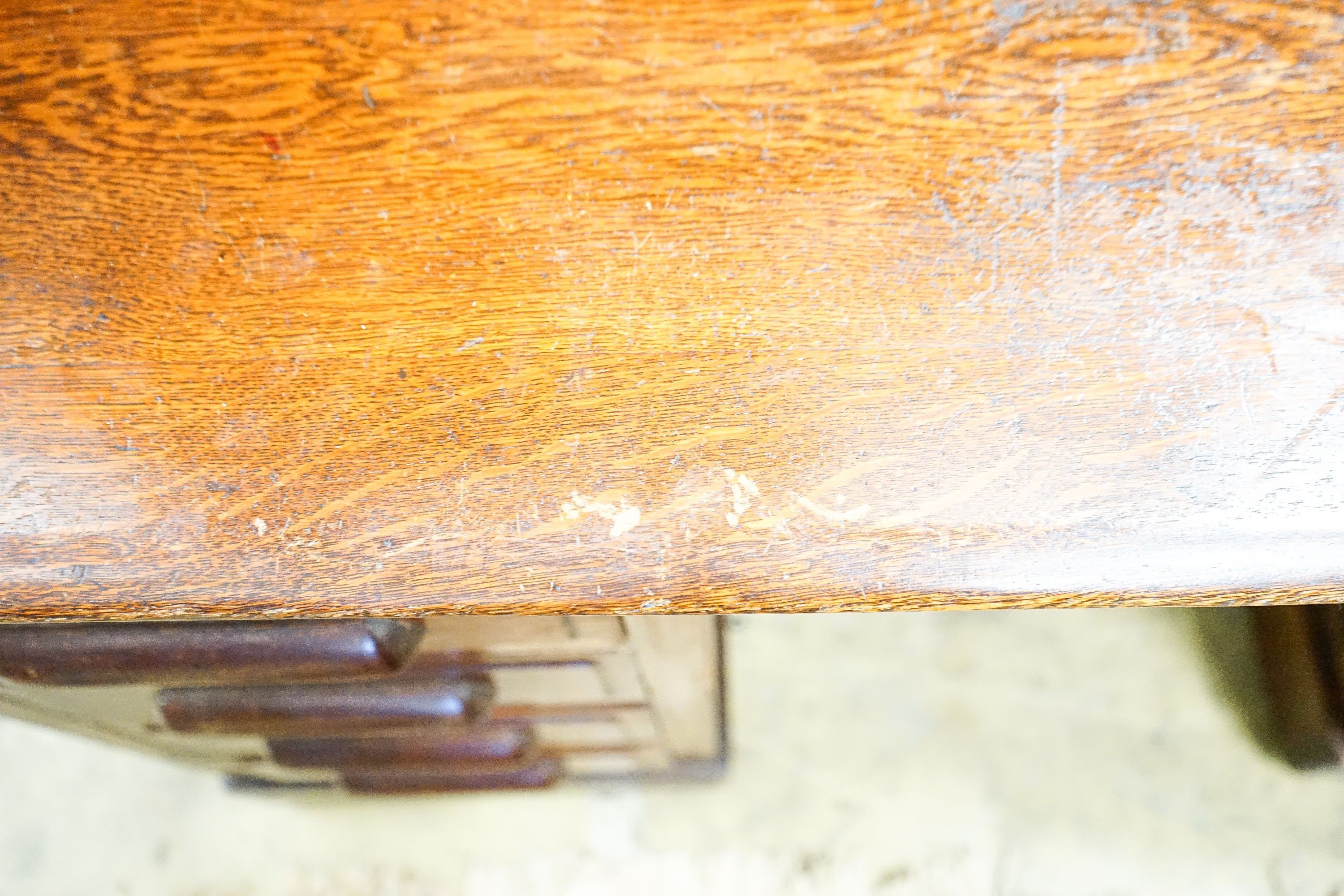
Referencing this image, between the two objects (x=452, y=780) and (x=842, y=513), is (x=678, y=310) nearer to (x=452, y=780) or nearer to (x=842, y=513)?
(x=842, y=513)

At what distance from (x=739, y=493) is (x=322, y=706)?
375mm

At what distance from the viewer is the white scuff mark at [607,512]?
1.45ft

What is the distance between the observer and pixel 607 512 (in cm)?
45

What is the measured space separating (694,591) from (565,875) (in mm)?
754

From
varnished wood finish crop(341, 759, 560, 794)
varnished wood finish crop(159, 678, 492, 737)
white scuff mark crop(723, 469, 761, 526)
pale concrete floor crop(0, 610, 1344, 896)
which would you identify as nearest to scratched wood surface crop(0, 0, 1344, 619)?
white scuff mark crop(723, 469, 761, 526)

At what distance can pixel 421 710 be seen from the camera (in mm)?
630

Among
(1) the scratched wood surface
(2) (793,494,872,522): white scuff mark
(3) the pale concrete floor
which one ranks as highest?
(1) the scratched wood surface

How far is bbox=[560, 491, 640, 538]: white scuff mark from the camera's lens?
44 centimetres

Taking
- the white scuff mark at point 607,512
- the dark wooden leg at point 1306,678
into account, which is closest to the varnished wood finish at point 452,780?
the white scuff mark at point 607,512

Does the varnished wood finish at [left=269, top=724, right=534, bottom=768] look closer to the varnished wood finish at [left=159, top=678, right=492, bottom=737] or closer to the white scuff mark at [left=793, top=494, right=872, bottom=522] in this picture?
the varnished wood finish at [left=159, top=678, right=492, bottom=737]

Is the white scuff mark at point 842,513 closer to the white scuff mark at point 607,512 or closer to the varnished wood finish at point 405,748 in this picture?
the white scuff mark at point 607,512

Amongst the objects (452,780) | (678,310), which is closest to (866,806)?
(452,780)

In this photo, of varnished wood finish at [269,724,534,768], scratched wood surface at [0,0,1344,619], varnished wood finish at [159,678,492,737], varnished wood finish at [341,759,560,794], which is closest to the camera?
scratched wood surface at [0,0,1344,619]

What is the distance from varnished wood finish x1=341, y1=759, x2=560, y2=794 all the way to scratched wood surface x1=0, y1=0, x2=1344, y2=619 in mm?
591
